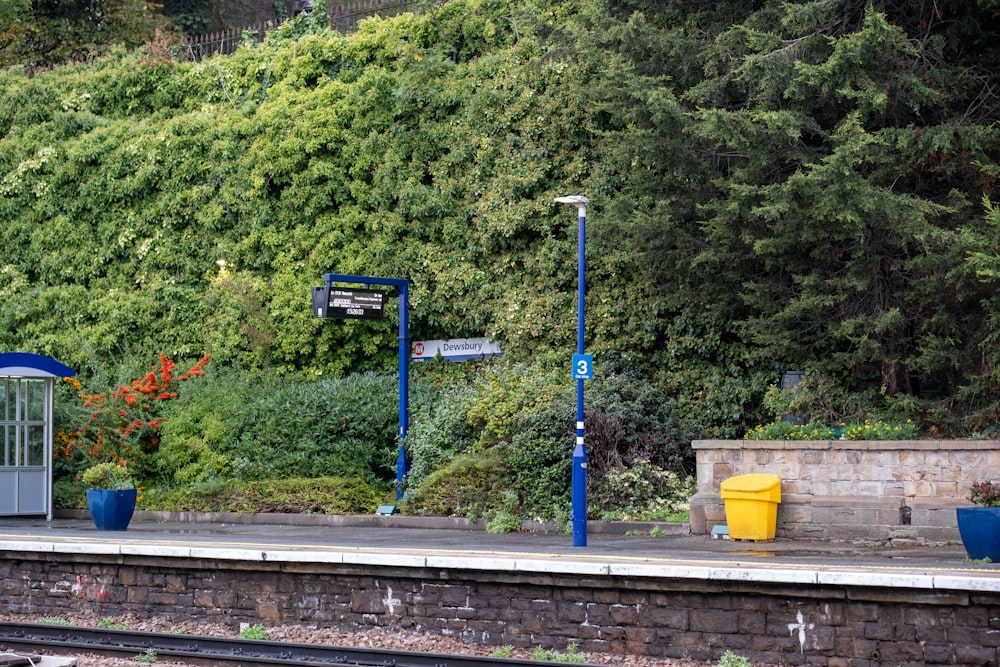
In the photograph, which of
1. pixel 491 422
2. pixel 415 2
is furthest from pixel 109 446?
pixel 415 2

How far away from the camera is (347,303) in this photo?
2189cm

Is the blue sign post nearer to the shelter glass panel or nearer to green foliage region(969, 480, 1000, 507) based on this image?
the shelter glass panel

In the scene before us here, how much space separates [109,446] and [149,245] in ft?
23.6

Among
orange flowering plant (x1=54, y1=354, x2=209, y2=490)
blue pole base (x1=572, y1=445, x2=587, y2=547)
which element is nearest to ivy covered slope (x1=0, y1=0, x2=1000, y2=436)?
orange flowering plant (x1=54, y1=354, x2=209, y2=490)

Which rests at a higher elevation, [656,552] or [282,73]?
[282,73]

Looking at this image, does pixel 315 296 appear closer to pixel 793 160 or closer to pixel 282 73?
pixel 793 160

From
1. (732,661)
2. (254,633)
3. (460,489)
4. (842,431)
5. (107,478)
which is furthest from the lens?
(460,489)

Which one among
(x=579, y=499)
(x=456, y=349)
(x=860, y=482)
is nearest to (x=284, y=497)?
(x=456, y=349)

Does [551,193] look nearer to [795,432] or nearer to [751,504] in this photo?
[795,432]

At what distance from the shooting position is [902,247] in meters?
17.8

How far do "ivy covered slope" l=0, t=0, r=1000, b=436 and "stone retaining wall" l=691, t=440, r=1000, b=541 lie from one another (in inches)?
73.2

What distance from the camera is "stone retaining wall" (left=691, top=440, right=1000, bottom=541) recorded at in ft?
51.1

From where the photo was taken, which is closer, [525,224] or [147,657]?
[147,657]

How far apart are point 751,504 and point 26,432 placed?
13.9 m
